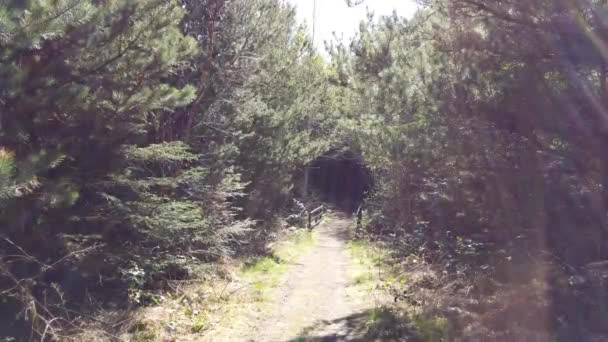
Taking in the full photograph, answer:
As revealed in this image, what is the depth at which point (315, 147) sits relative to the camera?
20453mm

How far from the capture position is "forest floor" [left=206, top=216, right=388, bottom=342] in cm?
712

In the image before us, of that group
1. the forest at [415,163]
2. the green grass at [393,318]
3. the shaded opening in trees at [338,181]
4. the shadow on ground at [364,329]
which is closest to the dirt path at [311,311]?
the shadow on ground at [364,329]

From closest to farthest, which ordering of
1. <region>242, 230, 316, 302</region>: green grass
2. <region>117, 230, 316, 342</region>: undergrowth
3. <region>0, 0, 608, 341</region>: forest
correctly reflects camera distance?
<region>0, 0, 608, 341</region>: forest → <region>117, 230, 316, 342</region>: undergrowth → <region>242, 230, 316, 302</region>: green grass

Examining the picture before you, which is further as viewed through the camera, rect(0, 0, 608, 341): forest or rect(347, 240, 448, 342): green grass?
rect(347, 240, 448, 342): green grass

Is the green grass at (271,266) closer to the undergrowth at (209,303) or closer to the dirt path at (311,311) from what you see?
the undergrowth at (209,303)

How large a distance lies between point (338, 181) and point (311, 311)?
30.2 metres

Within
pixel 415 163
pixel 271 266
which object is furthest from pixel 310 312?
pixel 271 266

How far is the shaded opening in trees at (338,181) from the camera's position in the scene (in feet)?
120

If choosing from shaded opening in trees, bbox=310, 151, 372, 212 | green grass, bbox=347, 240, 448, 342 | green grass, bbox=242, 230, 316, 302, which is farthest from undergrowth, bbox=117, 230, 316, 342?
shaded opening in trees, bbox=310, 151, 372, 212

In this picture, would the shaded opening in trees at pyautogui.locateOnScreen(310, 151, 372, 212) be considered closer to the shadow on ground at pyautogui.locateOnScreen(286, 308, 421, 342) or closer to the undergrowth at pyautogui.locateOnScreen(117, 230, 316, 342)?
the undergrowth at pyautogui.locateOnScreen(117, 230, 316, 342)

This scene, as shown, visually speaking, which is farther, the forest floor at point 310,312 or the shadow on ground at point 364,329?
the forest floor at point 310,312

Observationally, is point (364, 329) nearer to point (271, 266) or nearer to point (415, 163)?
point (415, 163)

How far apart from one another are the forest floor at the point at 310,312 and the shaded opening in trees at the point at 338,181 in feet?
77.0

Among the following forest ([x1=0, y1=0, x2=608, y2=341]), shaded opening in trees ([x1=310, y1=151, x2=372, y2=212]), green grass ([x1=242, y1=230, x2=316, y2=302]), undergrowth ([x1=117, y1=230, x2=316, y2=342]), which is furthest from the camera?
shaded opening in trees ([x1=310, y1=151, x2=372, y2=212])
